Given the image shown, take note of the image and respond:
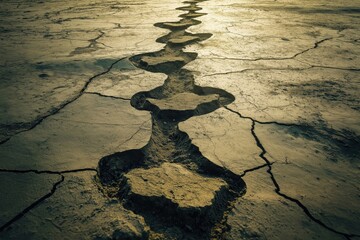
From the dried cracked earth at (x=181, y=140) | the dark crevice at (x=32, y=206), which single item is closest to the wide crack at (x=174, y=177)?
the dried cracked earth at (x=181, y=140)

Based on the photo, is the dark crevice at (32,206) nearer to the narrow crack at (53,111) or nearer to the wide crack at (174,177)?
the wide crack at (174,177)

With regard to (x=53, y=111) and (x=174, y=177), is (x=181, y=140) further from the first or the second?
(x=53, y=111)

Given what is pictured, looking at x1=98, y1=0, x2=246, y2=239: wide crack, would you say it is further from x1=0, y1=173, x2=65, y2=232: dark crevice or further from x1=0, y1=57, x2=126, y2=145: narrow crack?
x1=0, y1=57, x2=126, y2=145: narrow crack

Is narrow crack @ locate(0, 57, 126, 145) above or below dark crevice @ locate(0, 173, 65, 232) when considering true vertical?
above

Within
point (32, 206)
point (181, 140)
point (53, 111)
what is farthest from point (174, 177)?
Result: point (53, 111)

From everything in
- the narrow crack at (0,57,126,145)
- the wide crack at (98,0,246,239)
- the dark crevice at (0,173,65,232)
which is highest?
the narrow crack at (0,57,126,145)

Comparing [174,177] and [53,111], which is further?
[53,111]

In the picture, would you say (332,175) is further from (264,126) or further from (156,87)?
(156,87)

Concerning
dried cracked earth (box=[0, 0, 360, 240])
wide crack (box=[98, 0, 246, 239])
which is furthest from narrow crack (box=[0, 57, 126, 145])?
wide crack (box=[98, 0, 246, 239])
